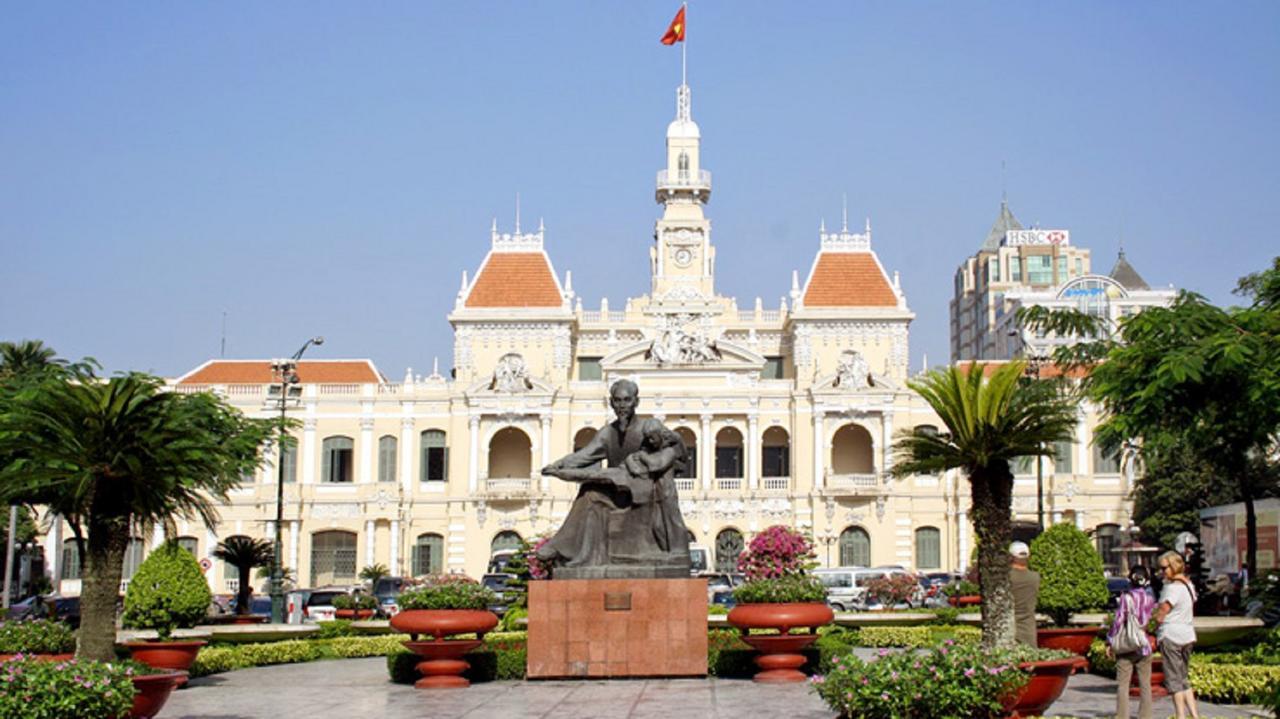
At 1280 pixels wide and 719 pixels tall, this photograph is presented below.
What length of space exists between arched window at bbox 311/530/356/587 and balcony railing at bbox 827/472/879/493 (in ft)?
65.7

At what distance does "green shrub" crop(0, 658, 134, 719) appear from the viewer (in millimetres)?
10984

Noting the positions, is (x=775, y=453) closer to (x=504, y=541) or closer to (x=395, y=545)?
(x=504, y=541)

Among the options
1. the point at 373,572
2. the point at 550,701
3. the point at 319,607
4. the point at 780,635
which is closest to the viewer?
the point at 550,701

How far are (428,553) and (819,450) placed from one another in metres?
16.9

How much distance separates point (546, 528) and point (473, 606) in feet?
141

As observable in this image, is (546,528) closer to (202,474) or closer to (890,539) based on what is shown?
(890,539)

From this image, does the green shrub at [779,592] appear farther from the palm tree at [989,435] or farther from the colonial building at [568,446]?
the colonial building at [568,446]

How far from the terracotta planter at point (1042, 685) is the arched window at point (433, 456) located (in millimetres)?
50794

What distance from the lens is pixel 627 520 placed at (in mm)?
Result: 16844

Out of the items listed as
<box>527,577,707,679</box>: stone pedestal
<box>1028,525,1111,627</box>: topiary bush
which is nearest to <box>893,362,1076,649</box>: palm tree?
<box>527,577,707,679</box>: stone pedestal

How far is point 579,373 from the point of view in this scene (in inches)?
2643

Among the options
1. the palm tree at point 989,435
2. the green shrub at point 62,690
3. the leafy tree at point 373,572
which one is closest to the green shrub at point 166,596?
the green shrub at point 62,690

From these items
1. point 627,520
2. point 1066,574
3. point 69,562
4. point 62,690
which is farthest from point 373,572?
point 62,690

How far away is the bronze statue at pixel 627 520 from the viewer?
16.6 meters
